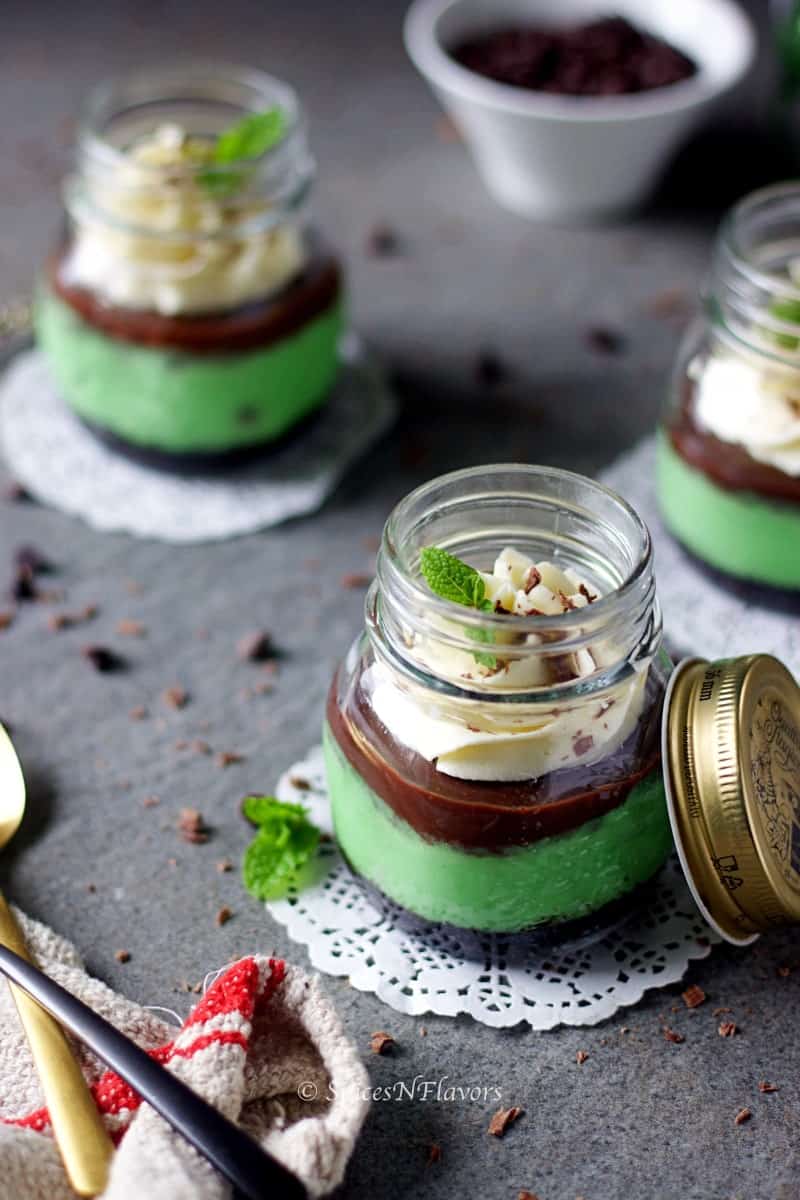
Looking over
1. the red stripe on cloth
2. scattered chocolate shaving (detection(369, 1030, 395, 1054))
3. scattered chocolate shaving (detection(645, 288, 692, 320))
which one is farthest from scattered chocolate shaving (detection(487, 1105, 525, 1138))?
scattered chocolate shaving (detection(645, 288, 692, 320))

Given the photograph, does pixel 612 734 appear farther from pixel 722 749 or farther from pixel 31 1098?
pixel 31 1098

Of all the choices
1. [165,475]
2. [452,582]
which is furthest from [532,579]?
[165,475]

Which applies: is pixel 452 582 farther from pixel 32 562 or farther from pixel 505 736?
pixel 32 562

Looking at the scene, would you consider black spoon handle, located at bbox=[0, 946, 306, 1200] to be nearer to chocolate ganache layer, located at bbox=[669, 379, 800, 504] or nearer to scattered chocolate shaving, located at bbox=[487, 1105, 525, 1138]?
scattered chocolate shaving, located at bbox=[487, 1105, 525, 1138]

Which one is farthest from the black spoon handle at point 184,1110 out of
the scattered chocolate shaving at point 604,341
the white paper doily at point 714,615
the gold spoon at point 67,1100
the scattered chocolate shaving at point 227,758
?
the scattered chocolate shaving at point 604,341

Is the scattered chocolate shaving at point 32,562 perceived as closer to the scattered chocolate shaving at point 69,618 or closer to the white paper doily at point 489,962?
the scattered chocolate shaving at point 69,618

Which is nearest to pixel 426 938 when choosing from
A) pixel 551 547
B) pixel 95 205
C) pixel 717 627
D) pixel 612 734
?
pixel 612 734
